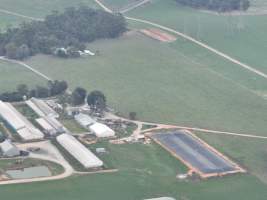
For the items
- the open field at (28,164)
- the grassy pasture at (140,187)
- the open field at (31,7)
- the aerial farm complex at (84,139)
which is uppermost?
the open field at (31,7)

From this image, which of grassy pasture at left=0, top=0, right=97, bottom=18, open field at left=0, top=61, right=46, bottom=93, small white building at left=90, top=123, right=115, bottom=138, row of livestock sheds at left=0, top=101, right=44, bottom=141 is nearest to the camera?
row of livestock sheds at left=0, top=101, right=44, bottom=141

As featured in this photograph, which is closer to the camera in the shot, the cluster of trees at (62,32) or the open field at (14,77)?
the open field at (14,77)

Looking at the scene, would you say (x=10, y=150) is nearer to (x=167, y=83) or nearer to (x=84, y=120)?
(x=84, y=120)

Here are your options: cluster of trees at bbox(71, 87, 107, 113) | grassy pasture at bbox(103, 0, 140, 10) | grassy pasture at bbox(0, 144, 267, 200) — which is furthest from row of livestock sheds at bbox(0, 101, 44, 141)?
grassy pasture at bbox(103, 0, 140, 10)

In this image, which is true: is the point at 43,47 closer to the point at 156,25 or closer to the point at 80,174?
the point at 156,25

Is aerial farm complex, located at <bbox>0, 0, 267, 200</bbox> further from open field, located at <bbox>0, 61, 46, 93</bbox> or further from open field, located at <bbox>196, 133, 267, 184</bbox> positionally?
open field, located at <bbox>0, 61, 46, 93</bbox>

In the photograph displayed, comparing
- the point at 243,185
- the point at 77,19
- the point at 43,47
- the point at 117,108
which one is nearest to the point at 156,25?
the point at 77,19

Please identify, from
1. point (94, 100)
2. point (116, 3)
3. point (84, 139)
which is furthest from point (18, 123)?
point (116, 3)

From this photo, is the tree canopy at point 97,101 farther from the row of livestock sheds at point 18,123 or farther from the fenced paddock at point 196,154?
the fenced paddock at point 196,154

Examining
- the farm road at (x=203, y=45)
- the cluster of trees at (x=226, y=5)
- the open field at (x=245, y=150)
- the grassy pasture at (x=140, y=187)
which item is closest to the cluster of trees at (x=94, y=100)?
the open field at (x=245, y=150)
